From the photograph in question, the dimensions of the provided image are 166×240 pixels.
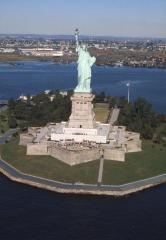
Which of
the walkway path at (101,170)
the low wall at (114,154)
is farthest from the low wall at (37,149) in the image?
the low wall at (114,154)

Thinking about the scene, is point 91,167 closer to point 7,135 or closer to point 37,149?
point 37,149

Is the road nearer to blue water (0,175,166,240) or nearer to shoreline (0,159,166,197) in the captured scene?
shoreline (0,159,166,197)

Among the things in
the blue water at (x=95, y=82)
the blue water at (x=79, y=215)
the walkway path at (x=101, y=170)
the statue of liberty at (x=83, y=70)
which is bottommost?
the blue water at (x=95, y=82)

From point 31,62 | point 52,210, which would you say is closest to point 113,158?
point 52,210

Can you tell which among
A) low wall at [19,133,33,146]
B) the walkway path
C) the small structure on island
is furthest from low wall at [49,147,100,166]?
Result: low wall at [19,133,33,146]

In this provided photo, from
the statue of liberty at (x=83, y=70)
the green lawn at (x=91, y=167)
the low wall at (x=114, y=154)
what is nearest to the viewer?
the green lawn at (x=91, y=167)

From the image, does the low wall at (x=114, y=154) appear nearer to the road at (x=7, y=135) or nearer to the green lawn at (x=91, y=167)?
the green lawn at (x=91, y=167)
